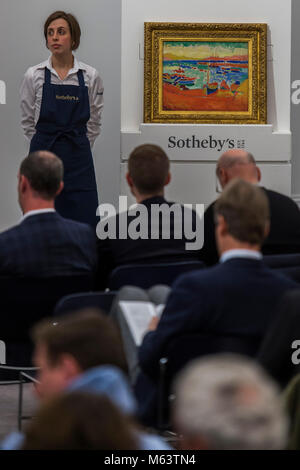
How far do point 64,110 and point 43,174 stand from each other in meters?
2.35

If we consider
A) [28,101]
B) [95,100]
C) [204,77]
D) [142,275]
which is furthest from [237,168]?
[204,77]

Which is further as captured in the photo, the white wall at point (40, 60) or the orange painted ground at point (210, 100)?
the white wall at point (40, 60)

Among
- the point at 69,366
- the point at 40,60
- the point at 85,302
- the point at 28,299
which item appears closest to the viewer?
the point at 69,366

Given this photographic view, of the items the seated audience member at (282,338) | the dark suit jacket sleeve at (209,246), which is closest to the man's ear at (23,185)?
the dark suit jacket sleeve at (209,246)

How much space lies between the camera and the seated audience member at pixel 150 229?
169 inches

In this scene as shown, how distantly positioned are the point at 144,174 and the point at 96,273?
0.50 metres

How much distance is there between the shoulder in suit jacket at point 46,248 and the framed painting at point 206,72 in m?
2.98

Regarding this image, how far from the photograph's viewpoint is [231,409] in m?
1.54

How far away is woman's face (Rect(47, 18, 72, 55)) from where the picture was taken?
6.57 m

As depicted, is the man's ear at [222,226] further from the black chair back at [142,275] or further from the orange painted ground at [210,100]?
the orange painted ground at [210,100]

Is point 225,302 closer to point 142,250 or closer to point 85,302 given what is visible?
point 85,302

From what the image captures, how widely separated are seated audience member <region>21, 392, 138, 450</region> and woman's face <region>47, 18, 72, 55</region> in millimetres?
5275
